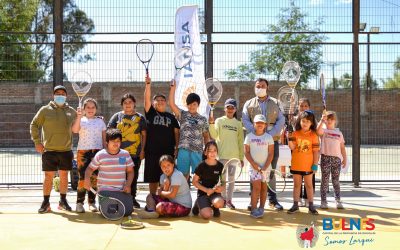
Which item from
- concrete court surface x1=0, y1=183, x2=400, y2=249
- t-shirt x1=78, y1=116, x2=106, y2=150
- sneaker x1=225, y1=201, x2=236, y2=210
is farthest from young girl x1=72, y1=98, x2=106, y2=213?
sneaker x1=225, y1=201, x2=236, y2=210

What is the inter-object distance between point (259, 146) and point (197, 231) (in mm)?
1744

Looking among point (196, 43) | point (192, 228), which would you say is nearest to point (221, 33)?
point (196, 43)

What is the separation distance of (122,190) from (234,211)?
1.75 metres

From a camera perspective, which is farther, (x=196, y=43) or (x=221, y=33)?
(x=221, y=33)

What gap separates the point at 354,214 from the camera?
783cm

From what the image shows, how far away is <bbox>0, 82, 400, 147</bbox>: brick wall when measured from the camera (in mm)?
14344

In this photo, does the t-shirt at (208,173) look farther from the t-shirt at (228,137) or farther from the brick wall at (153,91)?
the brick wall at (153,91)

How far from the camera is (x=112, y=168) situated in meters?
7.60

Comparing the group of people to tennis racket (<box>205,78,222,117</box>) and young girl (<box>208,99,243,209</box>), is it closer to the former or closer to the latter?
young girl (<box>208,99,243,209</box>)

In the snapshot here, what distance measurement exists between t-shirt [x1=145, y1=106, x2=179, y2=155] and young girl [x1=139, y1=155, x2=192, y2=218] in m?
0.45

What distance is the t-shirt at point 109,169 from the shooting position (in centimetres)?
759

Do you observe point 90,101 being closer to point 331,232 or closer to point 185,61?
point 185,61

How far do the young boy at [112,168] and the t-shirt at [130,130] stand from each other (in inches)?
17.1

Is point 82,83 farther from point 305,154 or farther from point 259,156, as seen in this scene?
point 305,154
